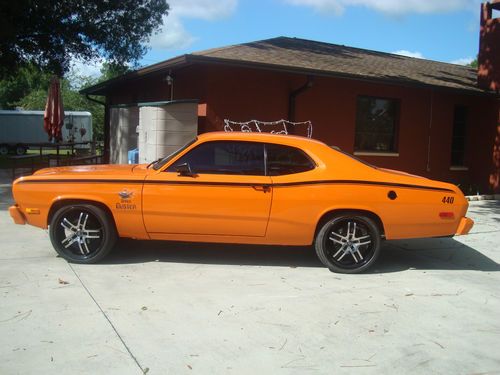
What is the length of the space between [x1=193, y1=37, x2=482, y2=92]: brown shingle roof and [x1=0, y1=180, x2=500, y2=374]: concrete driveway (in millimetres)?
5100

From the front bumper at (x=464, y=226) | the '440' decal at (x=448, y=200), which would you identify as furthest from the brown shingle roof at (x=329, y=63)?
the front bumper at (x=464, y=226)

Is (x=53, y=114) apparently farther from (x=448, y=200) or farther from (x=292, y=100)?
(x=448, y=200)

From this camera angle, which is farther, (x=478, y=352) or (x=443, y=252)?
(x=443, y=252)

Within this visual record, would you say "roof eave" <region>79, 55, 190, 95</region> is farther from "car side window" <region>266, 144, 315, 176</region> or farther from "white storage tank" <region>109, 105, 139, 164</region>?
"car side window" <region>266, 144, 315, 176</region>

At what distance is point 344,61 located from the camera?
499 inches

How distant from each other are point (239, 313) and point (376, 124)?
29.8 feet

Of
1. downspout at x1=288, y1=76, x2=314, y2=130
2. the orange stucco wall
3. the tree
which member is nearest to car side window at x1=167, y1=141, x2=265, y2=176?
the orange stucco wall

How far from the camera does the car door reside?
18.7 ft

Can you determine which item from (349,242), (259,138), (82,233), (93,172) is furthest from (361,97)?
(82,233)

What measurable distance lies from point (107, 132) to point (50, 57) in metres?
4.70

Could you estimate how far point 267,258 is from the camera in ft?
21.4

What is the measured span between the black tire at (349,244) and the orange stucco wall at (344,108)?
17.0 ft

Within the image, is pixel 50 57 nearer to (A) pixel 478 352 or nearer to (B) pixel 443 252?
(B) pixel 443 252

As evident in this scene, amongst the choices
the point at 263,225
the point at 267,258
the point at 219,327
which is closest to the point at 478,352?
the point at 219,327
